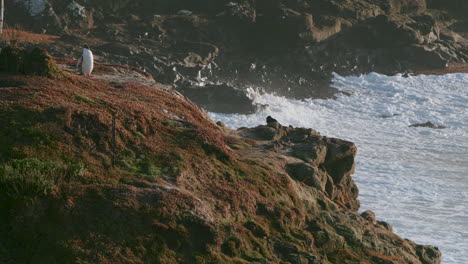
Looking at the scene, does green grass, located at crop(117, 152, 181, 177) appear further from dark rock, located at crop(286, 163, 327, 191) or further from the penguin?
the penguin

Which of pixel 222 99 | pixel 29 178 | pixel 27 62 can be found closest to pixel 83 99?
pixel 27 62

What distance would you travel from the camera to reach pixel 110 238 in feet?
34.9

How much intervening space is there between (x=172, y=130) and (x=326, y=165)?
15.9 ft

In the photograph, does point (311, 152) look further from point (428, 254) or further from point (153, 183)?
point (153, 183)

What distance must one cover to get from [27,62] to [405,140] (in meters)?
21.6

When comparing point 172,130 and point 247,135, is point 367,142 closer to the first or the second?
point 247,135

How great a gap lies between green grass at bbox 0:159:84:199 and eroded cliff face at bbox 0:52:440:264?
17 mm

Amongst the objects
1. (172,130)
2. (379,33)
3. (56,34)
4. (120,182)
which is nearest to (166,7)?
(56,34)

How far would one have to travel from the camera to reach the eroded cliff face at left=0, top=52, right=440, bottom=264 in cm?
1066

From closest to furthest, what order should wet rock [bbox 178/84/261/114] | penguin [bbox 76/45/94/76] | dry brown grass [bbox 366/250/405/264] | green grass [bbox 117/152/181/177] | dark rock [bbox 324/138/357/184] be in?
1. green grass [bbox 117/152/181/177]
2. dry brown grass [bbox 366/250/405/264]
3. dark rock [bbox 324/138/357/184]
4. penguin [bbox 76/45/94/76]
5. wet rock [bbox 178/84/261/114]

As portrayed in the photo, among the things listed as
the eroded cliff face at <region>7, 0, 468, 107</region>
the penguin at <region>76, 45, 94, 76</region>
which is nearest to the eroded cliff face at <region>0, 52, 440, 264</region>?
the penguin at <region>76, 45, 94, 76</region>

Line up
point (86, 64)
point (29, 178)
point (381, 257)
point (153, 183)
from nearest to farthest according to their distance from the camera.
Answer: point (29, 178), point (153, 183), point (381, 257), point (86, 64)

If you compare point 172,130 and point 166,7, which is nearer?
point 172,130

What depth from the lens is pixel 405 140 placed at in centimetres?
3319
